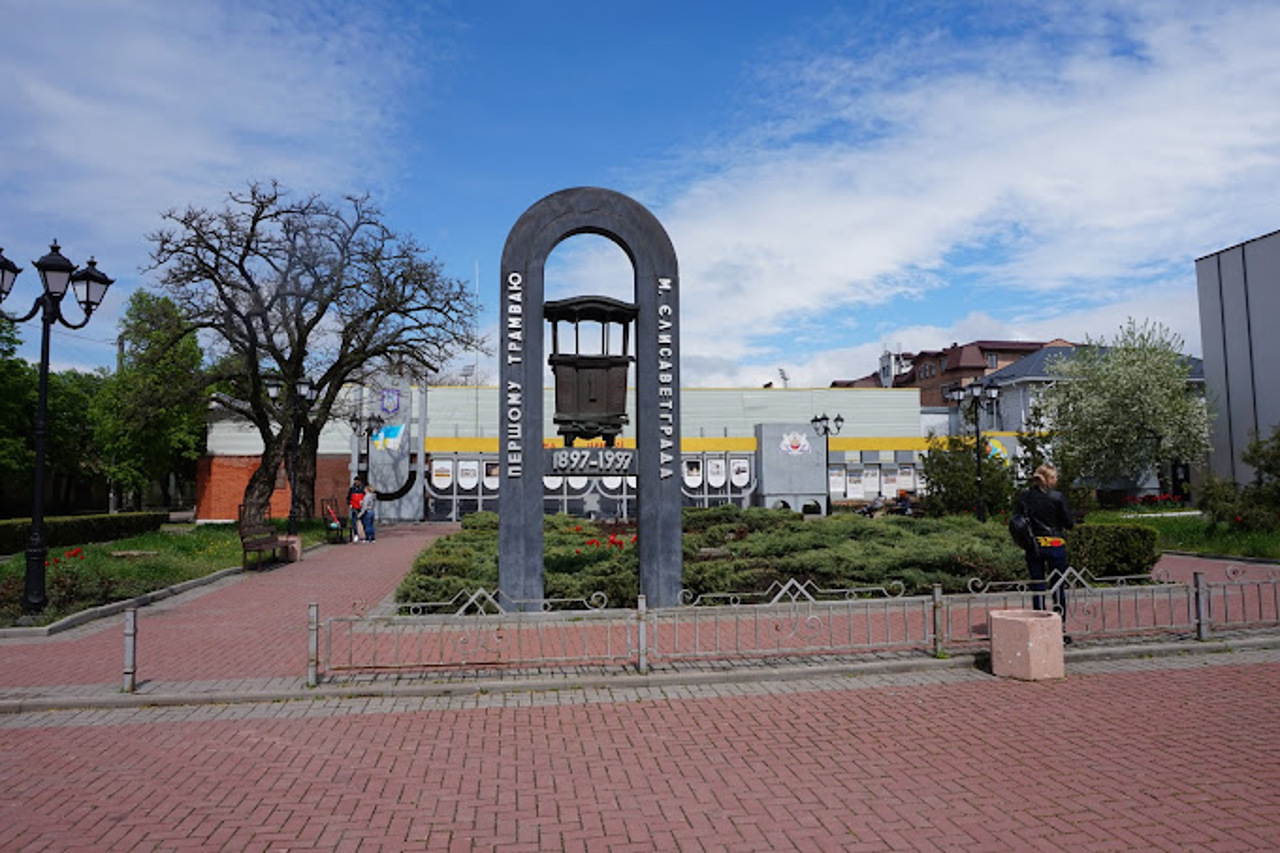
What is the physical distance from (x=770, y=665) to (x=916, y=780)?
3228 millimetres

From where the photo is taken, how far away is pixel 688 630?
1055 cm

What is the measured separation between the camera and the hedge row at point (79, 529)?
67.4 ft

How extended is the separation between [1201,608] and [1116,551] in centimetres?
482

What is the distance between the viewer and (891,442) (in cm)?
4441

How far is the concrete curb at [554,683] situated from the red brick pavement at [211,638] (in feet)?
2.46

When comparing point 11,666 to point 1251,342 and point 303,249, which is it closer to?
point 303,249

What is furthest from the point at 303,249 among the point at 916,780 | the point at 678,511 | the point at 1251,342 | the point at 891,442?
the point at 1251,342

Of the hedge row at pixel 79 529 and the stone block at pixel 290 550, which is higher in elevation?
the hedge row at pixel 79 529

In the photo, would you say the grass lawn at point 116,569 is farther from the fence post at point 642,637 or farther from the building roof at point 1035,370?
the building roof at point 1035,370

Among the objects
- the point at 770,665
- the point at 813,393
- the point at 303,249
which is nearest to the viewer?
the point at 770,665

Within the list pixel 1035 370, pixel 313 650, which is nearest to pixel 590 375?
pixel 313 650

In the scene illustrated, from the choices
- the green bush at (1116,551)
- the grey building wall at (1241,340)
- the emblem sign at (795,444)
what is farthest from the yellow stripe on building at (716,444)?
the green bush at (1116,551)

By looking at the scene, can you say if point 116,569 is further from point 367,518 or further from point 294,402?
point 367,518

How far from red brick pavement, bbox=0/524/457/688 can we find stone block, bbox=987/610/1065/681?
7035mm
